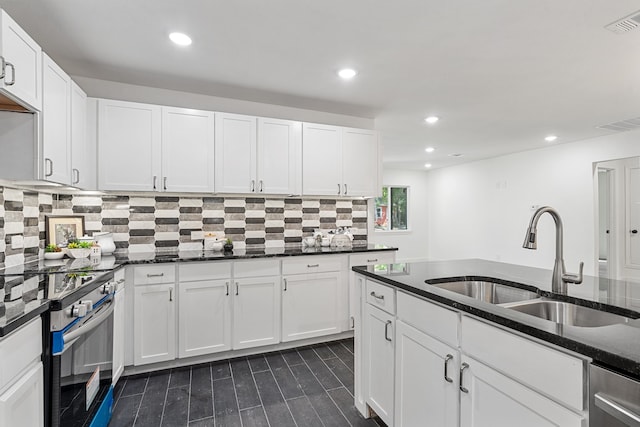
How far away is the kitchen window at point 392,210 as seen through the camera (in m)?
8.43

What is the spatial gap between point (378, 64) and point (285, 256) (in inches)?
73.9

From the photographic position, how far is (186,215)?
10.7ft

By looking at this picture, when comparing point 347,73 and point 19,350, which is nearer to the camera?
point 19,350

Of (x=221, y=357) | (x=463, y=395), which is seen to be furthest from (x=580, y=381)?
(x=221, y=357)

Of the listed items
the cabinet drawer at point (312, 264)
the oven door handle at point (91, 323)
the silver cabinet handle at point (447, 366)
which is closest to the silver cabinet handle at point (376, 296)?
the silver cabinet handle at point (447, 366)

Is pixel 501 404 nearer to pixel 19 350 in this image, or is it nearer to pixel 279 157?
pixel 19 350

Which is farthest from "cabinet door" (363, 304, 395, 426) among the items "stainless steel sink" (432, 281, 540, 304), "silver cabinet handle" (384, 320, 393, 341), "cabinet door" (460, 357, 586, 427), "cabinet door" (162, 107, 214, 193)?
"cabinet door" (162, 107, 214, 193)

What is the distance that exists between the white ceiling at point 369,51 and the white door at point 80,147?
343mm

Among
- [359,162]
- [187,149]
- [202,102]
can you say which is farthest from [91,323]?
[359,162]

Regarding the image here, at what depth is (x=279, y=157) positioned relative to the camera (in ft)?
11.0

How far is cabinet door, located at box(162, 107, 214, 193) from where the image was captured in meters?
2.94

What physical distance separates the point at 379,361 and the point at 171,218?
2.43m

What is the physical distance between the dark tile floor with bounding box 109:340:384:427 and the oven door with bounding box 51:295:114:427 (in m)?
0.30

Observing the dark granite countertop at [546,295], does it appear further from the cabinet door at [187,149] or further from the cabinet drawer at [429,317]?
the cabinet door at [187,149]
